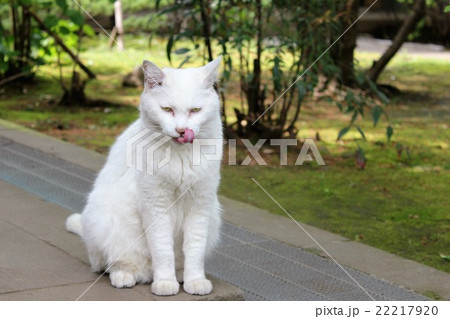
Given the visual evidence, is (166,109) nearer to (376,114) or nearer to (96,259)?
(96,259)

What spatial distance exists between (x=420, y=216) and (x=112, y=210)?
291 cm

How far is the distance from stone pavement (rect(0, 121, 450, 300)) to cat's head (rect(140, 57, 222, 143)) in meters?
0.74

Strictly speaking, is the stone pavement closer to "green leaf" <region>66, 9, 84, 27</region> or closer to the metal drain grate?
the metal drain grate

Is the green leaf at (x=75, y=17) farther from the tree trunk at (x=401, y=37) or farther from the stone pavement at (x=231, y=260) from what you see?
the tree trunk at (x=401, y=37)

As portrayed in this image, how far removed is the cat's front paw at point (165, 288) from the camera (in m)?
3.30

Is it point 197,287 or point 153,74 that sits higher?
point 153,74

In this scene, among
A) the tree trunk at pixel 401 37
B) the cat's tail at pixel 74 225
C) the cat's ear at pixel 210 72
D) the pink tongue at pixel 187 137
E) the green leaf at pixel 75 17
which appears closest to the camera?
the pink tongue at pixel 187 137

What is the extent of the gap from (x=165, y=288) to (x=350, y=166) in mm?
3990

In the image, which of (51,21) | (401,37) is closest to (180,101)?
(51,21)

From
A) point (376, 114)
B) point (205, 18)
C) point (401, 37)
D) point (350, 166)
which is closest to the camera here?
point (376, 114)

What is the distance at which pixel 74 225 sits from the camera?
167 inches

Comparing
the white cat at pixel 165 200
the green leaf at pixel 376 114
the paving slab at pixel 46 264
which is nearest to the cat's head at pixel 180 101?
the white cat at pixel 165 200

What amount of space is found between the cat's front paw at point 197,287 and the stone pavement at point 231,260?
4 cm

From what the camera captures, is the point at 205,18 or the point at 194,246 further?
the point at 205,18
